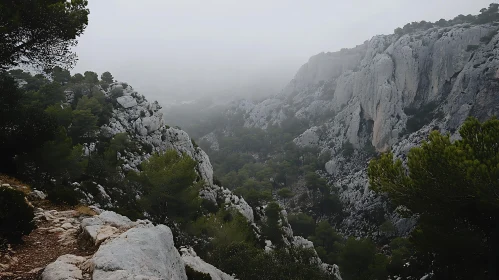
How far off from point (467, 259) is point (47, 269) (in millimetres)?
16805

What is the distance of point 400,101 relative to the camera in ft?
268

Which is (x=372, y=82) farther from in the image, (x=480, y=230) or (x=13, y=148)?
(x=13, y=148)

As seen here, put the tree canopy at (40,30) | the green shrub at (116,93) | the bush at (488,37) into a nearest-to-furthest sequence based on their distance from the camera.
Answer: the tree canopy at (40,30) < the green shrub at (116,93) < the bush at (488,37)

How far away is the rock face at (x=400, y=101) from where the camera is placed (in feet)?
206

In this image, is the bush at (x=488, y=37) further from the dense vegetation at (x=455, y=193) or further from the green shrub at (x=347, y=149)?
the dense vegetation at (x=455, y=193)

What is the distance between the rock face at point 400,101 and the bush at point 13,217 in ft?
198

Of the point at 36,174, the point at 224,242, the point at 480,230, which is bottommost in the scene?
the point at 224,242

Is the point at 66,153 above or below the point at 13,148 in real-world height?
below

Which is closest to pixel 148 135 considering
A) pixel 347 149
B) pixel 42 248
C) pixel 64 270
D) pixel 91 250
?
pixel 42 248

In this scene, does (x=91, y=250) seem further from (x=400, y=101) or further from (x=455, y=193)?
(x=400, y=101)

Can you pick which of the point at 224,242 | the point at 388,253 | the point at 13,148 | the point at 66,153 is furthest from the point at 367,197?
the point at 13,148

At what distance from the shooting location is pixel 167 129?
5038 centimetres

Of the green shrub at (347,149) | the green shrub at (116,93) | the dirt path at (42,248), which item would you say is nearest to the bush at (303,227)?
the green shrub at (347,149)

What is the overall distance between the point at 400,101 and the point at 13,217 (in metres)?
90.0
